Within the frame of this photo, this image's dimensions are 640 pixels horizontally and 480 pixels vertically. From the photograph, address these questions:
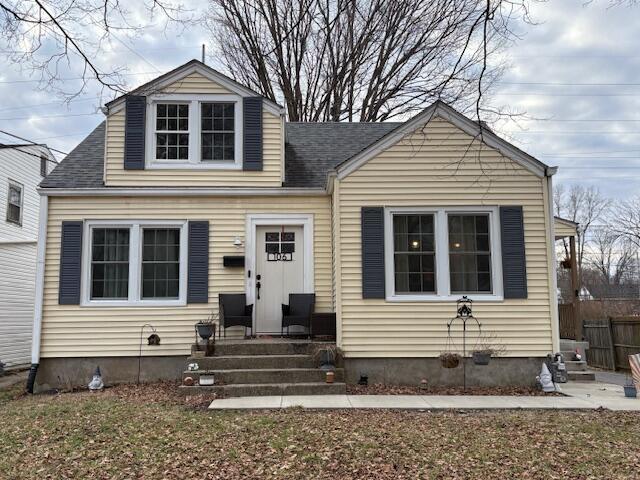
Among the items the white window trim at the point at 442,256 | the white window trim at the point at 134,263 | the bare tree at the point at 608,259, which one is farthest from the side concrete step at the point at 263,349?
the bare tree at the point at 608,259

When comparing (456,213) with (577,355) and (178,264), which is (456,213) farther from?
(178,264)

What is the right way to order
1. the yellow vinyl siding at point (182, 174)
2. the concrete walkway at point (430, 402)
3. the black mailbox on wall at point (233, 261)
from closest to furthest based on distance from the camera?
the concrete walkway at point (430, 402)
the black mailbox on wall at point (233, 261)
the yellow vinyl siding at point (182, 174)

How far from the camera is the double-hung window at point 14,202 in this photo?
571 inches

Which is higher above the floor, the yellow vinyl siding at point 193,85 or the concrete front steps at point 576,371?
the yellow vinyl siding at point 193,85

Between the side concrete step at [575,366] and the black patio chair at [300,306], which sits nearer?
the black patio chair at [300,306]

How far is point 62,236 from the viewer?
9086mm

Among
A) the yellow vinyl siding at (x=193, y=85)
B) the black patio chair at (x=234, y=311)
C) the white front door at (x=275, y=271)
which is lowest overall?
the black patio chair at (x=234, y=311)

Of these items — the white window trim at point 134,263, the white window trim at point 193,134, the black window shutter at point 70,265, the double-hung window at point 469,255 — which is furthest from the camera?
the white window trim at point 193,134

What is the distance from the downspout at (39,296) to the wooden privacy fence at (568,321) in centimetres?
1176

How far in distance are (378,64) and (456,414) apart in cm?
1608

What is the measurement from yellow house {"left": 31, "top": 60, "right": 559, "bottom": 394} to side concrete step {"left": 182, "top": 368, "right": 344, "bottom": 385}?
2.17 ft

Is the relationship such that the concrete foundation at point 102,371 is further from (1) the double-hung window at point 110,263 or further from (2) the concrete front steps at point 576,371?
(2) the concrete front steps at point 576,371

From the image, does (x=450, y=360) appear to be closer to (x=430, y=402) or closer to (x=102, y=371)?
(x=430, y=402)

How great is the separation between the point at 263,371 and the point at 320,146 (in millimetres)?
5346
